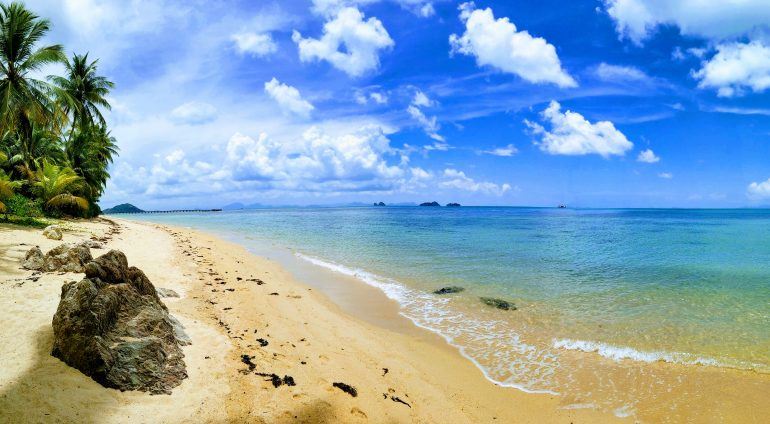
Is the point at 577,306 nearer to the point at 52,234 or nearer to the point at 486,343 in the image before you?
the point at 486,343

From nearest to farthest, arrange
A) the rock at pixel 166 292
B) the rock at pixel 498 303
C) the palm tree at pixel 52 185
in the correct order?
1. the rock at pixel 166 292
2. the rock at pixel 498 303
3. the palm tree at pixel 52 185

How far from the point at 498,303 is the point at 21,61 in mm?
28854

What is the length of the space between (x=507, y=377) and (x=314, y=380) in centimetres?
447

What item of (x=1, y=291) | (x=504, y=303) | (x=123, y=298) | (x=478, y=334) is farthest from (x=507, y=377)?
(x=1, y=291)

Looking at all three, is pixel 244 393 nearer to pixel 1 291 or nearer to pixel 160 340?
pixel 160 340

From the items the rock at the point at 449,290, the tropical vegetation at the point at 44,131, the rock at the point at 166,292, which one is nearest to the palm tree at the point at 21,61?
the tropical vegetation at the point at 44,131

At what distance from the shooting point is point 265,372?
7.08 meters

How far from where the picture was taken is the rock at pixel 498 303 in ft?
44.4

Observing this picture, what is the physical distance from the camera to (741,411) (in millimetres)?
7102

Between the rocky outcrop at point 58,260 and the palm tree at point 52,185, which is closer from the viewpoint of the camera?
the rocky outcrop at point 58,260

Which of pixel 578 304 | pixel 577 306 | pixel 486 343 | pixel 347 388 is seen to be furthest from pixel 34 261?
pixel 578 304

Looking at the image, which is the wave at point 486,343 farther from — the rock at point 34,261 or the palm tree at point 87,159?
the palm tree at point 87,159

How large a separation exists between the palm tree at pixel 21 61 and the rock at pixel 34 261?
1449 centimetres

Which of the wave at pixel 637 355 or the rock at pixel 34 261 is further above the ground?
the rock at pixel 34 261
